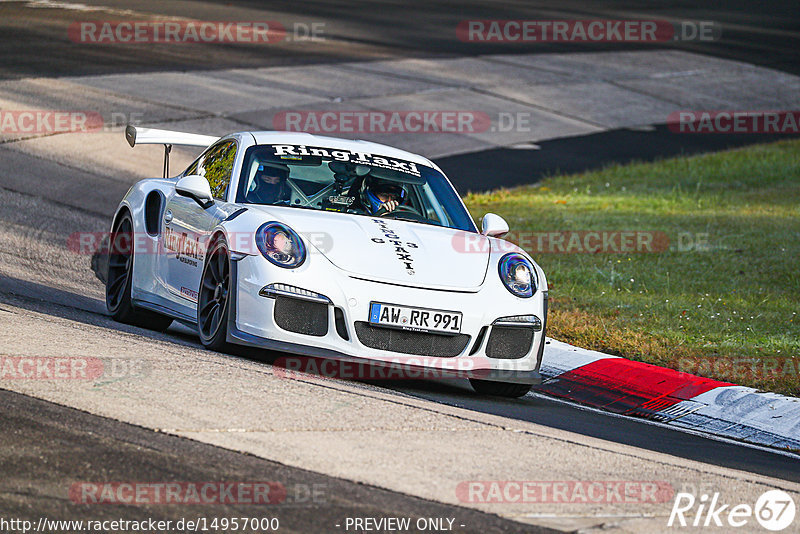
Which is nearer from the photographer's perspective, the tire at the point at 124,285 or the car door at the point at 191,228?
the car door at the point at 191,228

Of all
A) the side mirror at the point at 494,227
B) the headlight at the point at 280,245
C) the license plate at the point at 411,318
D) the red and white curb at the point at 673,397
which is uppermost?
the headlight at the point at 280,245

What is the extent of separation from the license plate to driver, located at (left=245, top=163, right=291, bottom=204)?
1336 millimetres

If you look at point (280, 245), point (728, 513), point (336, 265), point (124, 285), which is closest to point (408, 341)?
point (336, 265)

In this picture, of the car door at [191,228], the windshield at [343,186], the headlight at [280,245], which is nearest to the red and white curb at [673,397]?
the windshield at [343,186]

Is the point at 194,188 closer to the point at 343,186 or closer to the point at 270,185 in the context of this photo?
the point at 270,185

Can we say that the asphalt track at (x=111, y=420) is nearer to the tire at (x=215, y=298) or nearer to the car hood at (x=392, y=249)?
the tire at (x=215, y=298)

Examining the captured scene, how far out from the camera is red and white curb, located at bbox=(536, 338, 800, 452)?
748 centimetres

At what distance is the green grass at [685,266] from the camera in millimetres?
8898

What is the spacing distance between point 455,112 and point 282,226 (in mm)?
14584

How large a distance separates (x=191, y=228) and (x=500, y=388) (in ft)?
7.18

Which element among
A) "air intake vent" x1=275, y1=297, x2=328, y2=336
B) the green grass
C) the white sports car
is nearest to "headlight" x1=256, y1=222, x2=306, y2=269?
the white sports car

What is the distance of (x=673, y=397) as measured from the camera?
26.2 feet

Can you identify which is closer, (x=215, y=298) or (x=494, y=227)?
(x=215, y=298)

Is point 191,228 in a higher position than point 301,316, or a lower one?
higher
